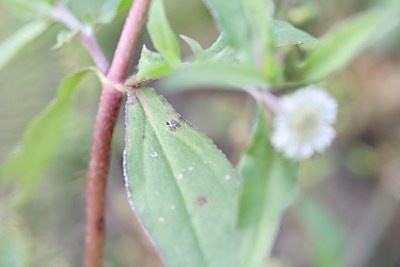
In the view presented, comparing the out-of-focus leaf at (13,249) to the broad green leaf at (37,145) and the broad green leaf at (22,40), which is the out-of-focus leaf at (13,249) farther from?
the broad green leaf at (22,40)

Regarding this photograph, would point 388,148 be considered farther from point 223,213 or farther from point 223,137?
point 223,213

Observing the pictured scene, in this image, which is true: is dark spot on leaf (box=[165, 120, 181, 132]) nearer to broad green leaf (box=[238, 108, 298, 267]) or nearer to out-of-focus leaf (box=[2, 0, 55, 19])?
broad green leaf (box=[238, 108, 298, 267])

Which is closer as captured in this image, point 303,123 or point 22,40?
point 303,123

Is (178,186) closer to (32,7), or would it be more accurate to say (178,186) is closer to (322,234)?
(32,7)

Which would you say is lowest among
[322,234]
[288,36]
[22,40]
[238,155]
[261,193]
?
[322,234]

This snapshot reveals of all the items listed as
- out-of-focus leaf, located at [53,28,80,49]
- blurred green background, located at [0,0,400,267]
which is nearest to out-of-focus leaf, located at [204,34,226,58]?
out-of-focus leaf, located at [53,28,80,49]

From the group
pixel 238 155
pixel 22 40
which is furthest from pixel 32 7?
pixel 238 155

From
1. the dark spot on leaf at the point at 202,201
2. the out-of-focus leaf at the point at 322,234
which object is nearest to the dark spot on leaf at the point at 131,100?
the dark spot on leaf at the point at 202,201
